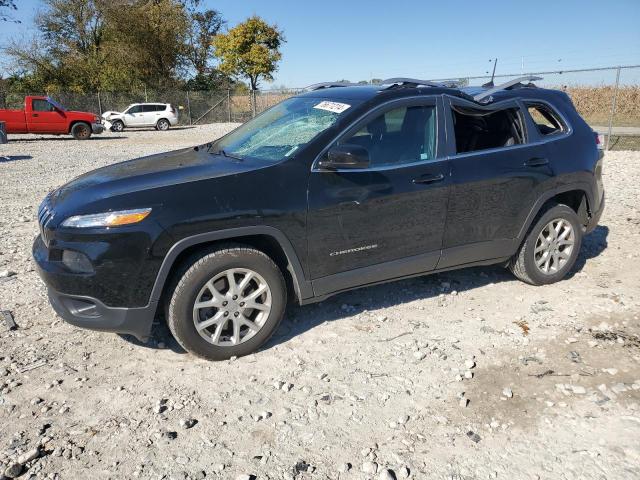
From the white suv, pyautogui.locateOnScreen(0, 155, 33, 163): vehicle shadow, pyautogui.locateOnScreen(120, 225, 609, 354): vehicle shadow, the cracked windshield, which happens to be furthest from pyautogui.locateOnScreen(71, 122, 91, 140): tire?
pyautogui.locateOnScreen(120, 225, 609, 354): vehicle shadow

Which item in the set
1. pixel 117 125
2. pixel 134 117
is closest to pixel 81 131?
pixel 117 125

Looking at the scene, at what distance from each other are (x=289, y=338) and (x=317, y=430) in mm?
1060

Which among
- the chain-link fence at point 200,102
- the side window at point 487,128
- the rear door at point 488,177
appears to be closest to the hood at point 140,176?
the rear door at point 488,177

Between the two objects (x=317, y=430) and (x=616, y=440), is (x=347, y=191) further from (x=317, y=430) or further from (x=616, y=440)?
(x=616, y=440)

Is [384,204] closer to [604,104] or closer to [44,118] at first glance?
[44,118]

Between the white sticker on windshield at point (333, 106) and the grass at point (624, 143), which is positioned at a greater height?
the white sticker on windshield at point (333, 106)

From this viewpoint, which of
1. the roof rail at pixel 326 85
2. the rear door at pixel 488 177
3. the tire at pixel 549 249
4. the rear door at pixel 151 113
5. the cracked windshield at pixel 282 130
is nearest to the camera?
the cracked windshield at pixel 282 130

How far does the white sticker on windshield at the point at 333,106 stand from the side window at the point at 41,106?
66.2ft

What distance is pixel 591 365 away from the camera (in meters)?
3.41

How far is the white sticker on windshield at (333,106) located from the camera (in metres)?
3.77

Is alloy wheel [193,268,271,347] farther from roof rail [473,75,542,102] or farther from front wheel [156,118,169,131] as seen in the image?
front wheel [156,118,169,131]

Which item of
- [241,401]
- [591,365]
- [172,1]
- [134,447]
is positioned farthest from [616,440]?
[172,1]

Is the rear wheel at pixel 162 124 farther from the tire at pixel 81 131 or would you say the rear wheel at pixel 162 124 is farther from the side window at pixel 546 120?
the side window at pixel 546 120

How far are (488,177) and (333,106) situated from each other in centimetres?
139
